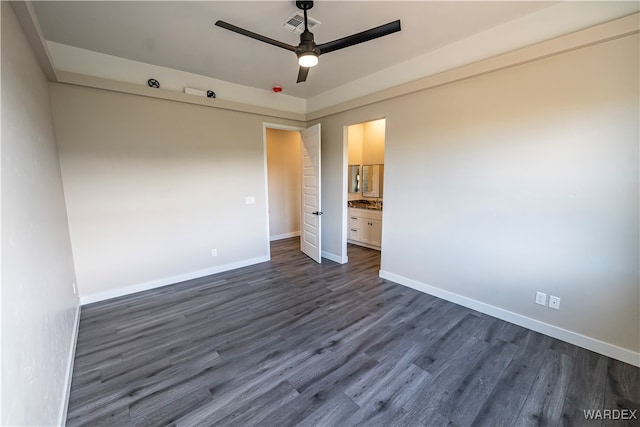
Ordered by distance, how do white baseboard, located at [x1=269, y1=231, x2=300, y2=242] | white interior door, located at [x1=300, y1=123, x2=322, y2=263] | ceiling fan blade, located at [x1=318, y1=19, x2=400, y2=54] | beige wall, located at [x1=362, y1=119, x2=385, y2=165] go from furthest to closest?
white baseboard, located at [x1=269, y1=231, x2=300, y2=242] < beige wall, located at [x1=362, y1=119, x2=385, y2=165] < white interior door, located at [x1=300, y1=123, x2=322, y2=263] < ceiling fan blade, located at [x1=318, y1=19, x2=400, y2=54]

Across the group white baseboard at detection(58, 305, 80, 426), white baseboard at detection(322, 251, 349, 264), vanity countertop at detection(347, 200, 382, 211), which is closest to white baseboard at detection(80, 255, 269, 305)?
white baseboard at detection(58, 305, 80, 426)

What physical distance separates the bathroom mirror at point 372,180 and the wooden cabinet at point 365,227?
73 cm

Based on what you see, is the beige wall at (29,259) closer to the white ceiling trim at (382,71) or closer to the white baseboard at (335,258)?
the white ceiling trim at (382,71)

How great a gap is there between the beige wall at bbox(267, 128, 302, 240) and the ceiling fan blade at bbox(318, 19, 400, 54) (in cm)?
390

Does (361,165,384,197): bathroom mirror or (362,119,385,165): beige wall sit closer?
(362,119,385,165): beige wall

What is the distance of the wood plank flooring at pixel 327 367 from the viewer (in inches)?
66.6

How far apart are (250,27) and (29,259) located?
2434 millimetres

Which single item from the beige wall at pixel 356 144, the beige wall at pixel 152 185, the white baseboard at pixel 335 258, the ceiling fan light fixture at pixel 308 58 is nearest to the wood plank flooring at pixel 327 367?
the beige wall at pixel 152 185

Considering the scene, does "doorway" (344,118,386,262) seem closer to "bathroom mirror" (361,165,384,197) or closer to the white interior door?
"bathroom mirror" (361,165,384,197)

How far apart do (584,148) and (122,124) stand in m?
4.64

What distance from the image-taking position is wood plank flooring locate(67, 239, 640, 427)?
169cm

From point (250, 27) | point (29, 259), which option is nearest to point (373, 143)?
point (250, 27)

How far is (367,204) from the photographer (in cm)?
552

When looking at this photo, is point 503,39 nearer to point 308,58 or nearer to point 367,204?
point 308,58
